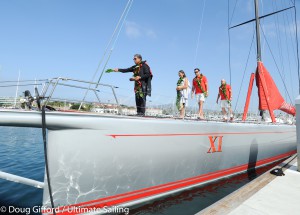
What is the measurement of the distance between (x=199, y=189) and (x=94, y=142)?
2.83 meters

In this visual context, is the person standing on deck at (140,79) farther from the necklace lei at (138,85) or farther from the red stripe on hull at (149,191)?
the red stripe on hull at (149,191)

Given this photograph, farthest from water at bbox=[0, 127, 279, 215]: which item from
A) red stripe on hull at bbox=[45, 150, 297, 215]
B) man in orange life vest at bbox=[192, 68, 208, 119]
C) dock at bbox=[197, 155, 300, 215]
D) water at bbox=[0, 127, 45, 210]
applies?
man in orange life vest at bbox=[192, 68, 208, 119]

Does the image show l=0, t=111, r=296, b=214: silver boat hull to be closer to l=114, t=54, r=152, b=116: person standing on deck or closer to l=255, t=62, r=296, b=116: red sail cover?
l=114, t=54, r=152, b=116: person standing on deck

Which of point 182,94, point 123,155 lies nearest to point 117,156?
point 123,155

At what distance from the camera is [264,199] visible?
3.64 meters

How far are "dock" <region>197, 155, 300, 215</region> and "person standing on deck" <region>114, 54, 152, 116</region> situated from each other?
2341 millimetres

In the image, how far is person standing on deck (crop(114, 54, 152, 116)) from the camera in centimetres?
500

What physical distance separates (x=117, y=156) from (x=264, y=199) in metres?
2.31

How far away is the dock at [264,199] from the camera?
317 cm

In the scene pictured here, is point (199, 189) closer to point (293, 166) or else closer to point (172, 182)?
point (172, 182)

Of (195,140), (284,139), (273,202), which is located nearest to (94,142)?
(195,140)

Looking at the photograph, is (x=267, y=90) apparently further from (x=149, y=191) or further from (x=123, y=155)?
(x=123, y=155)

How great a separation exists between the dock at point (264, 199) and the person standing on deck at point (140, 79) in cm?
234

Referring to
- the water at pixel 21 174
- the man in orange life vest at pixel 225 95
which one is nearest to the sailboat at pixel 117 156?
the water at pixel 21 174
